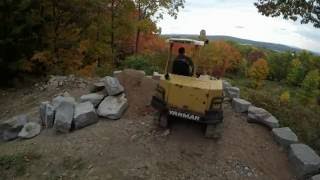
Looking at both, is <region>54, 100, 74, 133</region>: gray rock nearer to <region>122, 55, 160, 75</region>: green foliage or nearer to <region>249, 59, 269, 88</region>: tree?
<region>122, 55, 160, 75</region>: green foliage

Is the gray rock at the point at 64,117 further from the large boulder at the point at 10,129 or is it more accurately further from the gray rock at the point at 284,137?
the gray rock at the point at 284,137

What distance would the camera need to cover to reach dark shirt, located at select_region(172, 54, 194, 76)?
12250mm

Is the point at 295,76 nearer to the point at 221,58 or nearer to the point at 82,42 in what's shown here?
the point at 221,58

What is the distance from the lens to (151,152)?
11.0 metres

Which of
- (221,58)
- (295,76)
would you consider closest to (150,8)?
(221,58)

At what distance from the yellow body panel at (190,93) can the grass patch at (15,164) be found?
11.9ft

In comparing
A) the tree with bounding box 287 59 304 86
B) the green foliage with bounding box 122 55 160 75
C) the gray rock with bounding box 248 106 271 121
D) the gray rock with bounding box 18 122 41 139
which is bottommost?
the tree with bounding box 287 59 304 86

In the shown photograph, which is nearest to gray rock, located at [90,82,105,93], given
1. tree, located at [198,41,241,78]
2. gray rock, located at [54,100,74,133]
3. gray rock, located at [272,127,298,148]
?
gray rock, located at [54,100,74,133]

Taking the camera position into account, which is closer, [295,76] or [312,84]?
[312,84]

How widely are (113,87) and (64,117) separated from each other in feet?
6.09

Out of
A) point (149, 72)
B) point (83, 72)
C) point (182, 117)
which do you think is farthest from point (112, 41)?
point (182, 117)

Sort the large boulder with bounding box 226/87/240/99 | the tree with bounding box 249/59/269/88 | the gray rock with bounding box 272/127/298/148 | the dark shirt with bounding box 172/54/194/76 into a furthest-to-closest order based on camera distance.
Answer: the tree with bounding box 249/59/269/88
the large boulder with bounding box 226/87/240/99
the dark shirt with bounding box 172/54/194/76
the gray rock with bounding box 272/127/298/148

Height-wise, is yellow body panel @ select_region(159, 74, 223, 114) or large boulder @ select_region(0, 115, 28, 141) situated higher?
yellow body panel @ select_region(159, 74, 223, 114)

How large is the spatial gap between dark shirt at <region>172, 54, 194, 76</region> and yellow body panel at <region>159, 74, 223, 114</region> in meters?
0.86
